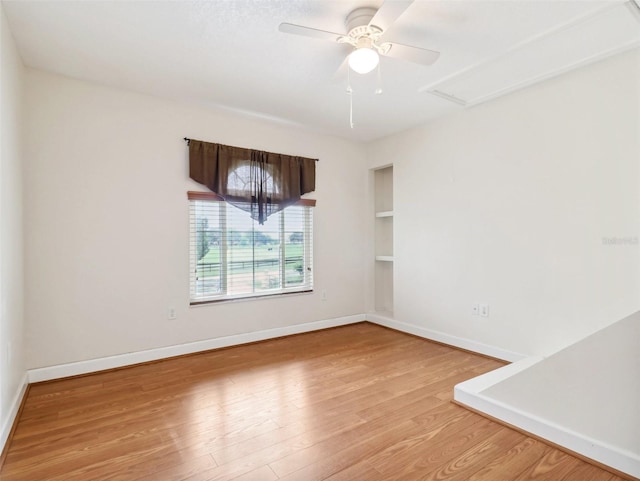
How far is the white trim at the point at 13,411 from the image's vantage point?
187 cm

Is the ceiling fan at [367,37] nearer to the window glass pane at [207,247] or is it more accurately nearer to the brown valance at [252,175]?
the brown valance at [252,175]

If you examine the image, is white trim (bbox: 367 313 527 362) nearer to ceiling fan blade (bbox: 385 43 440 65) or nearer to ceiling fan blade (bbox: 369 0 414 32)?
ceiling fan blade (bbox: 385 43 440 65)

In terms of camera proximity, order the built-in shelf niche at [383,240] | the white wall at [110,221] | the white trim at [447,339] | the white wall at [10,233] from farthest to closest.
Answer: the built-in shelf niche at [383,240] < the white trim at [447,339] < the white wall at [110,221] < the white wall at [10,233]

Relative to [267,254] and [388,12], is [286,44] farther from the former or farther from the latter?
[267,254]

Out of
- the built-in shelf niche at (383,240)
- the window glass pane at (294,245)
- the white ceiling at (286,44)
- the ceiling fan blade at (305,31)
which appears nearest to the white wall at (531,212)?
the white ceiling at (286,44)

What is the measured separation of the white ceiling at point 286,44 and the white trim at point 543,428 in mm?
2481

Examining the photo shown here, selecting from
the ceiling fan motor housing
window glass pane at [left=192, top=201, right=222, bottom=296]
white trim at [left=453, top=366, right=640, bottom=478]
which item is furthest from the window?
white trim at [left=453, top=366, right=640, bottom=478]

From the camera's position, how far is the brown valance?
350 cm

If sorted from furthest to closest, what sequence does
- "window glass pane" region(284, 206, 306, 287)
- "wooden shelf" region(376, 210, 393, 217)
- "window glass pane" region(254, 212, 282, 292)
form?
"wooden shelf" region(376, 210, 393, 217) → "window glass pane" region(284, 206, 306, 287) → "window glass pane" region(254, 212, 282, 292)

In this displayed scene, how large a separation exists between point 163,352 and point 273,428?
174cm

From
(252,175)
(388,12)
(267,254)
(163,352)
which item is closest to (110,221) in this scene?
(163,352)

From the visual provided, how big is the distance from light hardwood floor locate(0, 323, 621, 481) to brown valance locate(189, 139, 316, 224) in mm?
1737

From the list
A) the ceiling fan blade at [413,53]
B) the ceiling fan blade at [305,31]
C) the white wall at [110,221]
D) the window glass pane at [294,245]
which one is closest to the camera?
the ceiling fan blade at [305,31]

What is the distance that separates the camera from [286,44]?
93.5 inches
